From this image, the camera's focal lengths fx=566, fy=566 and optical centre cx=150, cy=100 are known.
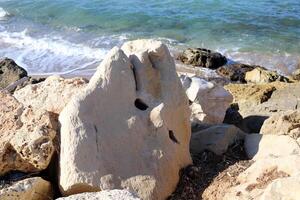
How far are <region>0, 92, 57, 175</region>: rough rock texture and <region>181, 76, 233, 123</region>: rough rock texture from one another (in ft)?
8.00

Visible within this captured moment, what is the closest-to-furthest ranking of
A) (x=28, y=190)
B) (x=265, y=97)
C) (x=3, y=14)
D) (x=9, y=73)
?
(x=28, y=190) → (x=265, y=97) → (x=9, y=73) → (x=3, y=14)

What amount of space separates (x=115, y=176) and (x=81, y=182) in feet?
1.15

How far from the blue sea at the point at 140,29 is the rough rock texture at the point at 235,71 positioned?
1.22m

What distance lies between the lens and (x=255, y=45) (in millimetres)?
17141

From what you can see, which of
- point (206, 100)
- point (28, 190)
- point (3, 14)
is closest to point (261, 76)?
point (206, 100)

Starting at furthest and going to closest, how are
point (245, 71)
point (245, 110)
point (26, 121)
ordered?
1. point (245, 71)
2. point (245, 110)
3. point (26, 121)

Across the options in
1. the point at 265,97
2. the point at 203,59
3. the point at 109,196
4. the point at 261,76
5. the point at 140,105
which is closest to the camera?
the point at 109,196

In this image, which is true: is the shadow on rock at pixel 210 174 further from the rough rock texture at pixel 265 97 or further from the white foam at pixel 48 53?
the white foam at pixel 48 53

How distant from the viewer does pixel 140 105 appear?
20.4 feet

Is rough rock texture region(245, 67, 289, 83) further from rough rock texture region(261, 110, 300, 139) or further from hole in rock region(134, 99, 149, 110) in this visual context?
hole in rock region(134, 99, 149, 110)

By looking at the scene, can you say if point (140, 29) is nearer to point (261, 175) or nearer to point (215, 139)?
point (215, 139)

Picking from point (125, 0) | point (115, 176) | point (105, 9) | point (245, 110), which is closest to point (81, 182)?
point (115, 176)

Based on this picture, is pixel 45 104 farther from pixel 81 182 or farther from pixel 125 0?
pixel 125 0

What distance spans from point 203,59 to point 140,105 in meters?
9.06
